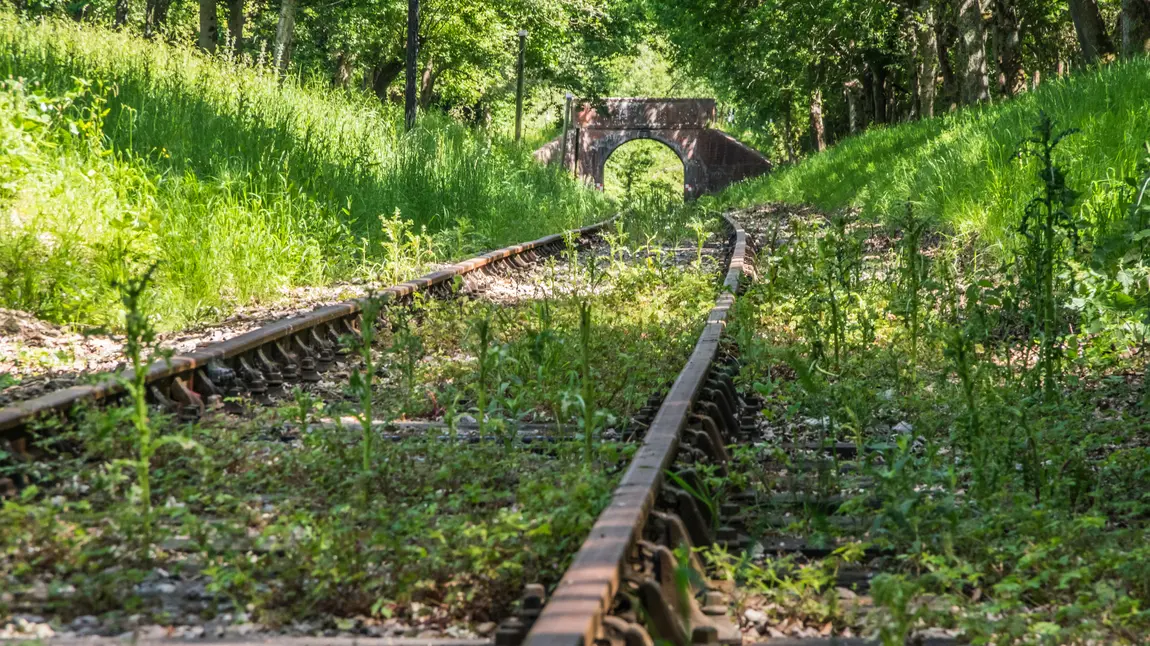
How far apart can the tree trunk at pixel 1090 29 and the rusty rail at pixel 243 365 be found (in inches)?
585

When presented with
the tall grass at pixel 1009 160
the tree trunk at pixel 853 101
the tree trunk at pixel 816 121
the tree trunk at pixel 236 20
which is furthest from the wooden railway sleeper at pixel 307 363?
the tree trunk at pixel 816 121

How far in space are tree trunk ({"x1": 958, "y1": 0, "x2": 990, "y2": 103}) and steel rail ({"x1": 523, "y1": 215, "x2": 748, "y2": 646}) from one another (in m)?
18.5

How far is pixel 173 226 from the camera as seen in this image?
24.7ft

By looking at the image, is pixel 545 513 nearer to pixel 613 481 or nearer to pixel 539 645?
pixel 613 481

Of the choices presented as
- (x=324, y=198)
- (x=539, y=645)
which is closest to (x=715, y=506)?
(x=539, y=645)

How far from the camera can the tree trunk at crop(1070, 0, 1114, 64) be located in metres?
19.0

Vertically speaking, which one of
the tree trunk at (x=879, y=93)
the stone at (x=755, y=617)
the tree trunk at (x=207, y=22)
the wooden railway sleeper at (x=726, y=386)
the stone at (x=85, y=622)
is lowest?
the stone at (x=755, y=617)

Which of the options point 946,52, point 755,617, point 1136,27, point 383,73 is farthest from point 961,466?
point 383,73

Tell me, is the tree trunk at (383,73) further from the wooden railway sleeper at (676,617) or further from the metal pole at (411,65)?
the wooden railway sleeper at (676,617)

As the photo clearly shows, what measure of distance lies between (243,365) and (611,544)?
3.19 meters

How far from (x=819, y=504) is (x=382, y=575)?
1377 millimetres

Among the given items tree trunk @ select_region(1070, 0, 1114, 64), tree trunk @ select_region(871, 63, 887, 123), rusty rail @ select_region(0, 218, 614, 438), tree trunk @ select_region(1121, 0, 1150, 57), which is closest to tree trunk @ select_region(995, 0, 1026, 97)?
tree trunk @ select_region(871, 63, 887, 123)

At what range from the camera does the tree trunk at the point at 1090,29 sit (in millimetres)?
19047

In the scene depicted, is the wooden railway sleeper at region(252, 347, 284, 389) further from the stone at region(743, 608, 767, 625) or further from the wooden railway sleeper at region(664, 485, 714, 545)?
the stone at region(743, 608, 767, 625)
